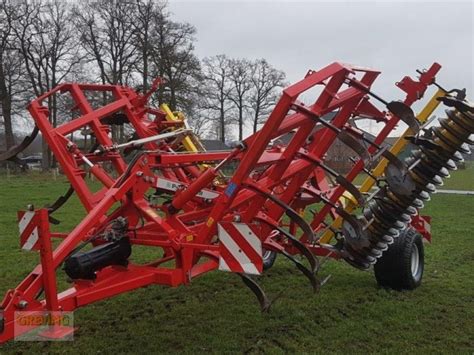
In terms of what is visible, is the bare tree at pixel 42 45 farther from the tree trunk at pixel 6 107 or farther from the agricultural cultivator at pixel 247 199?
the agricultural cultivator at pixel 247 199

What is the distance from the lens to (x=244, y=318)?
4.85m

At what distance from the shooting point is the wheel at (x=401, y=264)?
559cm

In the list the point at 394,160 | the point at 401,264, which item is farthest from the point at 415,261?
the point at 394,160

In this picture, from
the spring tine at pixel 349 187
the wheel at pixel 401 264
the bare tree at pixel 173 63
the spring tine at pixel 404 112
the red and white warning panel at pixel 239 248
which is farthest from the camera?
the bare tree at pixel 173 63

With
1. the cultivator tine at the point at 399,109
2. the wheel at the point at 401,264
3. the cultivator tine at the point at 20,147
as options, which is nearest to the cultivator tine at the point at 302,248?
the cultivator tine at the point at 399,109

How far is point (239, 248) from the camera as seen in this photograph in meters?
3.83

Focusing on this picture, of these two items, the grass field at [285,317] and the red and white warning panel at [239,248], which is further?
the grass field at [285,317]

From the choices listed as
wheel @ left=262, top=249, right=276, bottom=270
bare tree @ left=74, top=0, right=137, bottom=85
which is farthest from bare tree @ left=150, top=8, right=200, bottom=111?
wheel @ left=262, top=249, right=276, bottom=270

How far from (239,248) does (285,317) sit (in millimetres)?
1365

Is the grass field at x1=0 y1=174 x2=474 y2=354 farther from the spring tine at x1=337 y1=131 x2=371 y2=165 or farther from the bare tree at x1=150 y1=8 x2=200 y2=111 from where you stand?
the bare tree at x1=150 y1=8 x2=200 y2=111

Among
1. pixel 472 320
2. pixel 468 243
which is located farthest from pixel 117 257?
pixel 468 243

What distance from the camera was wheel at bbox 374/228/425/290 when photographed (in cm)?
559

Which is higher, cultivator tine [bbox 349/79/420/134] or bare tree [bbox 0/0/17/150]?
bare tree [bbox 0/0/17/150]

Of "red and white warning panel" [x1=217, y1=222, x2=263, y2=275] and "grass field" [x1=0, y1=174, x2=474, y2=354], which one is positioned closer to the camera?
"red and white warning panel" [x1=217, y1=222, x2=263, y2=275]
